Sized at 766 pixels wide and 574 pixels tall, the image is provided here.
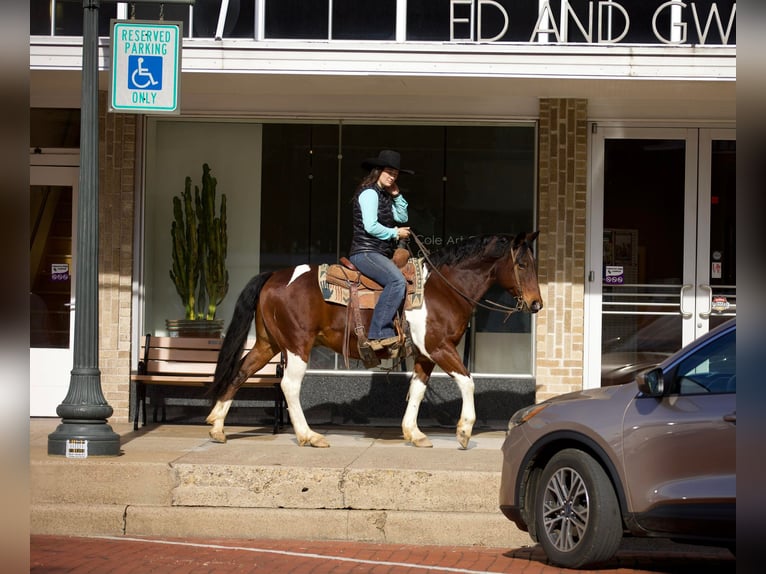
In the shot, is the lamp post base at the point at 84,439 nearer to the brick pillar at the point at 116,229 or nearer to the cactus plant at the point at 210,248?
the brick pillar at the point at 116,229

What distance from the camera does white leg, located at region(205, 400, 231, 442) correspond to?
34.7 ft

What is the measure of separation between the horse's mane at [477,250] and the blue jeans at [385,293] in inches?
24.6

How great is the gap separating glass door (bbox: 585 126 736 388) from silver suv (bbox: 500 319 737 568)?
18.3ft

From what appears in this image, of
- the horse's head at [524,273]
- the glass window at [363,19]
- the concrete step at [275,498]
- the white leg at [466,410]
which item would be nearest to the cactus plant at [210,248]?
the glass window at [363,19]

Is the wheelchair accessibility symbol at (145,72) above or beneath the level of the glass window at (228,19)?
beneath

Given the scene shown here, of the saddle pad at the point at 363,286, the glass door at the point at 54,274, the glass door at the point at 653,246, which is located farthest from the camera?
the glass door at the point at 54,274

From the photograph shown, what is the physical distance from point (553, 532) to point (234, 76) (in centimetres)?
660

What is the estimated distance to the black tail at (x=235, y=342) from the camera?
34.5ft

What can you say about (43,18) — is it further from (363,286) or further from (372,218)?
(363,286)

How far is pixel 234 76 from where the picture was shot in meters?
11.4

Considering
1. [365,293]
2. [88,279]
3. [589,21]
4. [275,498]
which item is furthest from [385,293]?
[589,21]

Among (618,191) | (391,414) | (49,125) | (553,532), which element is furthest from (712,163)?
(49,125)

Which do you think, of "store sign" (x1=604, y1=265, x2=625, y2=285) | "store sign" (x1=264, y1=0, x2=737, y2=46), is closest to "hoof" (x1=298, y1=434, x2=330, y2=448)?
"store sign" (x1=604, y1=265, x2=625, y2=285)

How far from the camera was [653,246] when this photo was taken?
12570mm
